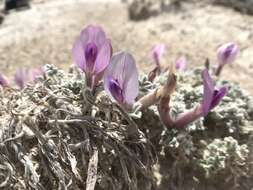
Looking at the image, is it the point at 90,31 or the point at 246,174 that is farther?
the point at 246,174

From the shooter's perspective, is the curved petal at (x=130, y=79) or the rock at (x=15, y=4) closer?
the curved petal at (x=130, y=79)

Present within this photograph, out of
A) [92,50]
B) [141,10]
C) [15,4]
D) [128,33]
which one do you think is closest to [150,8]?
[141,10]

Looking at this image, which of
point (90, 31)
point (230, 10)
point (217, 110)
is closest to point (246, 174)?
point (217, 110)

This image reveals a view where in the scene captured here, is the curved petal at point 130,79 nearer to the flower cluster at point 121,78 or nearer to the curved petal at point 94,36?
the flower cluster at point 121,78

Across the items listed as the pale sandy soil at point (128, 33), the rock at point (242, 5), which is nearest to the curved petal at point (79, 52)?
the pale sandy soil at point (128, 33)

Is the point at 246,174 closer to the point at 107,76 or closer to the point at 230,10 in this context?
the point at 107,76

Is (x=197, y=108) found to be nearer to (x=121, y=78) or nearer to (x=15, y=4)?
(x=121, y=78)
